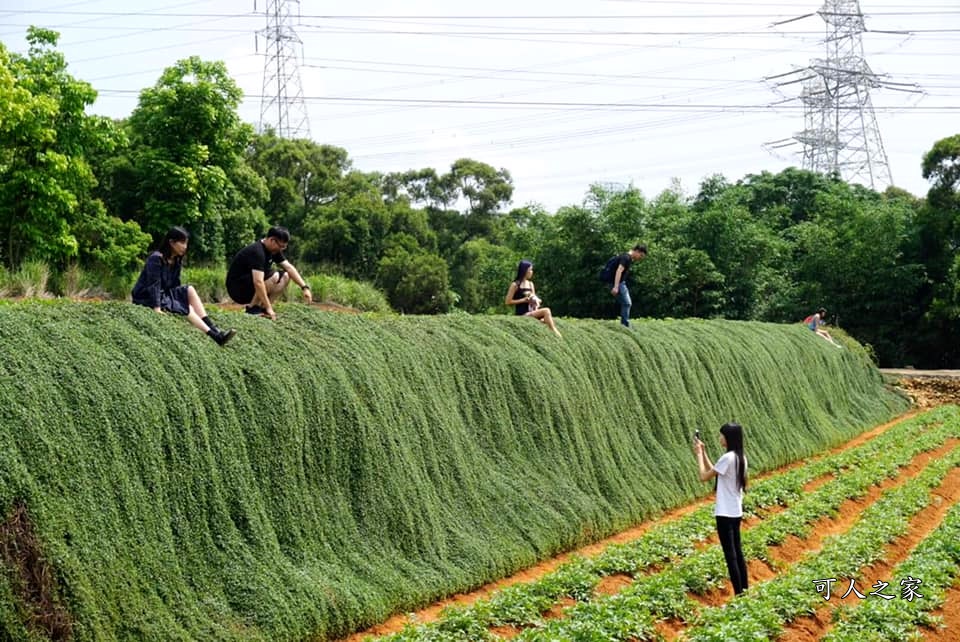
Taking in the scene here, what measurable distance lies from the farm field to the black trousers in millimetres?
203

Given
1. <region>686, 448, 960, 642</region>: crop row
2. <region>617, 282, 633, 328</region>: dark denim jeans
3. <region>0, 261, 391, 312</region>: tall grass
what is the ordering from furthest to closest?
<region>0, 261, 391, 312</region>: tall grass, <region>617, 282, 633, 328</region>: dark denim jeans, <region>686, 448, 960, 642</region>: crop row

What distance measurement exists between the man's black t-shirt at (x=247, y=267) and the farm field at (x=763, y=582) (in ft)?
11.7

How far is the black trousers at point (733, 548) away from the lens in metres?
8.27

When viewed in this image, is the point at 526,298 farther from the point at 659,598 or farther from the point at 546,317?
the point at 659,598

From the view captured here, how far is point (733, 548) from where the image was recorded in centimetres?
833

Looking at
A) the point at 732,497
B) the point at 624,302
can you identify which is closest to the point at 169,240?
the point at 732,497

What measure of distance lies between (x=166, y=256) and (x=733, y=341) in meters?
13.4

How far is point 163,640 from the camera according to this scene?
6.46 m

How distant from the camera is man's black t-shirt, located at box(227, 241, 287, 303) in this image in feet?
29.9

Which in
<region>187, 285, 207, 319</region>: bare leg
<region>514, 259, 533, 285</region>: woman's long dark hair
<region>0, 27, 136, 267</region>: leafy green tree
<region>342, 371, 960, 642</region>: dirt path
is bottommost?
<region>342, 371, 960, 642</region>: dirt path

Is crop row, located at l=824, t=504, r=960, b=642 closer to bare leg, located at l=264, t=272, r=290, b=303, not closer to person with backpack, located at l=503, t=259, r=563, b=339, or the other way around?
person with backpack, located at l=503, t=259, r=563, b=339

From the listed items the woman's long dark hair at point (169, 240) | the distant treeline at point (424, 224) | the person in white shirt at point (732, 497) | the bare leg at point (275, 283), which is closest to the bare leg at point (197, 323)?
the woman's long dark hair at point (169, 240)

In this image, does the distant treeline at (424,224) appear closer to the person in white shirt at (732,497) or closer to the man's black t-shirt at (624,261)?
the man's black t-shirt at (624,261)

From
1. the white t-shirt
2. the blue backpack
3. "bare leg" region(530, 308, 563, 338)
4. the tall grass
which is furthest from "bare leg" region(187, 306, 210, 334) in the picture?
the tall grass
